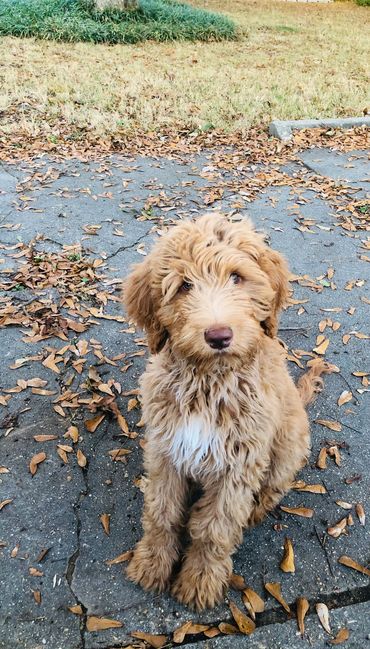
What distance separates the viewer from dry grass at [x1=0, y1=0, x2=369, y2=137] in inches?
351

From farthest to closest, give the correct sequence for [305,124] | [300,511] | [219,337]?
[305,124], [300,511], [219,337]

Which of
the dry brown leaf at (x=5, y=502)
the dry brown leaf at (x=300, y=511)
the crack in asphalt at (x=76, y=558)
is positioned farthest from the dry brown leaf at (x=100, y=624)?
the dry brown leaf at (x=300, y=511)

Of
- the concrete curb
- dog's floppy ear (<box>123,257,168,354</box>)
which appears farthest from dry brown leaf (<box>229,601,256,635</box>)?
the concrete curb

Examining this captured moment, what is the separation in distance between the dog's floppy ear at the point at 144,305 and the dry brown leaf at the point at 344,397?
1.73 meters

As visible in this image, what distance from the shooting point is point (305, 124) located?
8523mm

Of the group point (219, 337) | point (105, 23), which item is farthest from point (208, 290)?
point (105, 23)

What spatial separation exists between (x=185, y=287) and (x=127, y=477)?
4.65 ft

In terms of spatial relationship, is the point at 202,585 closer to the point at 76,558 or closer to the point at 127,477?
the point at 76,558

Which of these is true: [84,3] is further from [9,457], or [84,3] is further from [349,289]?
[9,457]

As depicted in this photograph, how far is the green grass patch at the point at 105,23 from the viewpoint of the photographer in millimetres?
13781

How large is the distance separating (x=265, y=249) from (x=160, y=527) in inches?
58.1

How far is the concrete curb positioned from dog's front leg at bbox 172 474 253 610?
23.1 feet

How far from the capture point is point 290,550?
2650mm

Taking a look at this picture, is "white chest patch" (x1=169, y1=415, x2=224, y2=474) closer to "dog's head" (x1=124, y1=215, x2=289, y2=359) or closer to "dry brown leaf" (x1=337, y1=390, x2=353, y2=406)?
"dog's head" (x1=124, y1=215, x2=289, y2=359)
